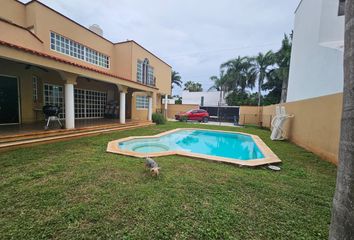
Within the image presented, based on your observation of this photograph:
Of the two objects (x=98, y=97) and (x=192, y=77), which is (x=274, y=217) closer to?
(x=98, y=97)

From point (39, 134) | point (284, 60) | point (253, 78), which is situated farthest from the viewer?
point (253, 78)

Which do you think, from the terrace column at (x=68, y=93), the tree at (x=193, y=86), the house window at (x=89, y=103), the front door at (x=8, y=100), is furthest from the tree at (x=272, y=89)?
the front door at (x=8, y=100)

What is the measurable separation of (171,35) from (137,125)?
1283 centimetres

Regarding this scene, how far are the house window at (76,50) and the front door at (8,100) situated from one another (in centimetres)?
326

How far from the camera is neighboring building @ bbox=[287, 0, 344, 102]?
9.60 metres

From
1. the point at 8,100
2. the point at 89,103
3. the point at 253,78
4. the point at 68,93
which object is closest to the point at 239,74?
the point at 253,78

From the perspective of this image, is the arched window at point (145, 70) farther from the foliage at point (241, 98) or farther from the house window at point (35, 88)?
the foliage at point (241, 98)

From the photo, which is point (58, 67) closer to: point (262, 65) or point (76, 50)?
point (76, 50)

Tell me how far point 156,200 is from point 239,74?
27.5m

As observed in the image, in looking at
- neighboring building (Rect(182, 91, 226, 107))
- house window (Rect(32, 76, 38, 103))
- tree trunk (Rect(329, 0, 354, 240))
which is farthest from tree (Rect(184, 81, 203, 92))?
tree trunk (Rect(329, 0, 354, 240))

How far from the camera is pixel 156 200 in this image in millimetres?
2861

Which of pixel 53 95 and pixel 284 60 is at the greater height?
pixel 284 60

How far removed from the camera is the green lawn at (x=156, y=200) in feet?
7.14

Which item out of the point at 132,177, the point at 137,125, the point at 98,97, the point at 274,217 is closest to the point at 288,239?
the point at 274,217
